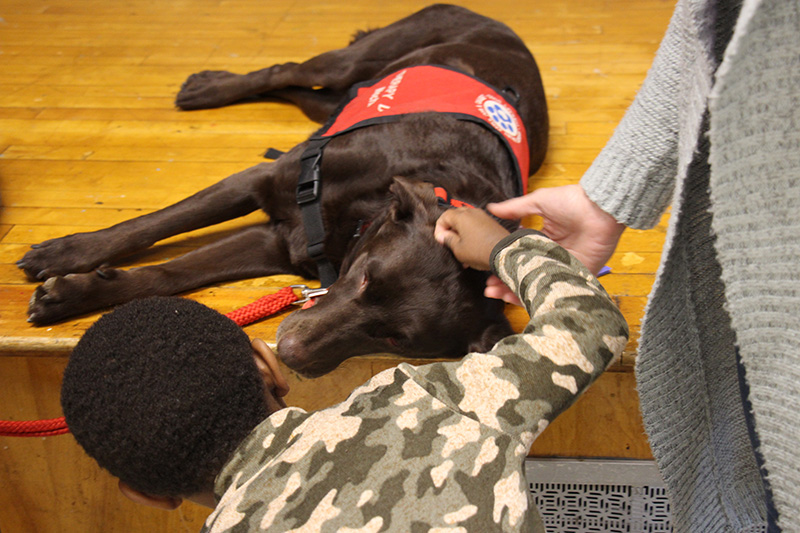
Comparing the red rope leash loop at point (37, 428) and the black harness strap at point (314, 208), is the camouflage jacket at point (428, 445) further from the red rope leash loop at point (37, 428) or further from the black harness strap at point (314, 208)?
the black harness strap at point (314, 208)

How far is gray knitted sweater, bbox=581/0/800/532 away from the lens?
2.57 feet

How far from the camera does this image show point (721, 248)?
0.87m

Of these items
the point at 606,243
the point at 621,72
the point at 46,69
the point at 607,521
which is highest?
the point at 606,243

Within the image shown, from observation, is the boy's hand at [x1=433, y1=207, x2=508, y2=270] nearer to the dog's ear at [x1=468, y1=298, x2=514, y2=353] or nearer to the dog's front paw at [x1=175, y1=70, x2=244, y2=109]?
the dog's ear at [x1=468, y1=298, x2=514, y2=353]

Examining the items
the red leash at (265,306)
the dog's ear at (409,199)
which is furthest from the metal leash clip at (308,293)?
the dog's ear at (409,199)

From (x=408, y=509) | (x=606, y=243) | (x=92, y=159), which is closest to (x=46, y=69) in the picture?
(x=92, y=159)

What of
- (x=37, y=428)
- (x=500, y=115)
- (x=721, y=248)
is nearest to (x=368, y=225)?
(x=500, y=115)

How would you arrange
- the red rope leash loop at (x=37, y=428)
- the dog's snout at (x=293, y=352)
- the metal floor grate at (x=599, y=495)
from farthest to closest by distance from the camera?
the metal floor grate at (x=599, y=495), the dog's snout at (x=293, y=352), the red rope leash loop at (x=37, y=428)

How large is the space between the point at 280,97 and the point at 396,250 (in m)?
1.79

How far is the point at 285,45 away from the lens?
3941 mm

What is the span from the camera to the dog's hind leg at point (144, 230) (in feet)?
6.77

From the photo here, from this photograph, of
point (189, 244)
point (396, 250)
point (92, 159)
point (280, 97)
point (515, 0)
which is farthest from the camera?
point (515, 0)

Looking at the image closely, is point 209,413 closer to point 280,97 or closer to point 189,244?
point 189,244

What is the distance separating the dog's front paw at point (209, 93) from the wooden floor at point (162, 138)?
0.05 metres
